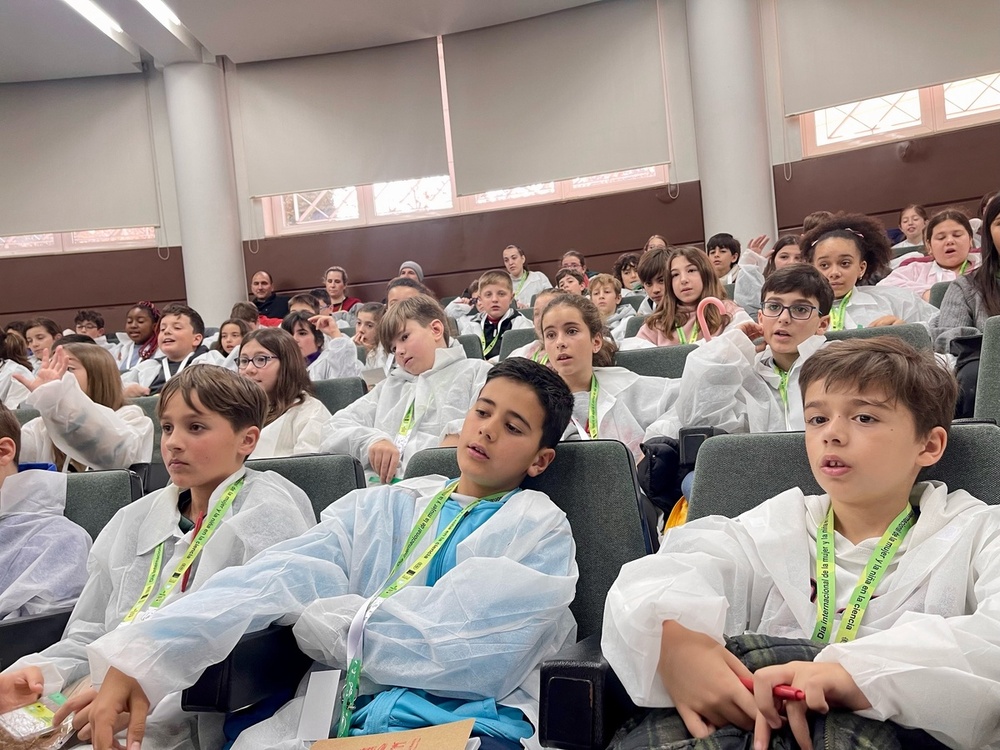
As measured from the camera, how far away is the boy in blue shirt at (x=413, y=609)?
4.73ft

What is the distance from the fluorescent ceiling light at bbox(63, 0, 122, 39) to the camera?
782cm

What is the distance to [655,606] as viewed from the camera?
4.20 feet

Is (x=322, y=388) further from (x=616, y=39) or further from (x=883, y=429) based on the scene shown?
(x=616, y=39)

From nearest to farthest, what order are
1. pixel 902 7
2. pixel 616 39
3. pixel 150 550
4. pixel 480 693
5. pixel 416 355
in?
pixel 480 693 < pixel 150 550 < pixel 416 355 < pixel 902 7 < pixel 616 39

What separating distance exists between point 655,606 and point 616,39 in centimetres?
851

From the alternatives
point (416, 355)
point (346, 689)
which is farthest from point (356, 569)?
point (416, 355)

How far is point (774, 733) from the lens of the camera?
119cm

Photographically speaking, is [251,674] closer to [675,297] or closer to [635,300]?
[675,297]

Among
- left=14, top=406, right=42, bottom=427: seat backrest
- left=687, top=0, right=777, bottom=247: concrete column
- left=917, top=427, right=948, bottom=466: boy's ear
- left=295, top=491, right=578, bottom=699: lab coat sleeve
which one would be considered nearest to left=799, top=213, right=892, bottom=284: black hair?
left=917, top=427, right=948, bottom=466: boy's ear

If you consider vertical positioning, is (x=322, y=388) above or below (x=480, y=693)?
above

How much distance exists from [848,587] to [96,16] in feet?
28.6

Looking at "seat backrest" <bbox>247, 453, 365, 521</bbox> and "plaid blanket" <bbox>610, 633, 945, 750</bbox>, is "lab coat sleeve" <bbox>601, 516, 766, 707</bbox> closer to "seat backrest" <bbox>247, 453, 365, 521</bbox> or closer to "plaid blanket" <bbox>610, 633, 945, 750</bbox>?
"plaid blanket" <bbox>610, 633, 945, 750</bbox>

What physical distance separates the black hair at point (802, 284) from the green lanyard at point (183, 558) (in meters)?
1.68

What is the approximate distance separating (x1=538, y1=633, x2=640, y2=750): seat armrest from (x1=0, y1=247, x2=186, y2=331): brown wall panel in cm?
941
